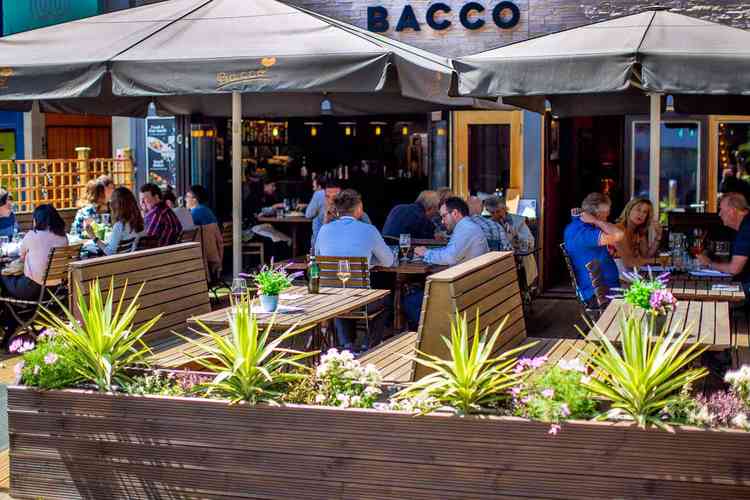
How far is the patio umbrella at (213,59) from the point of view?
25.6 ft

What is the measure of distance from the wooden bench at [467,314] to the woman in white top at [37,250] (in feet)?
11.6

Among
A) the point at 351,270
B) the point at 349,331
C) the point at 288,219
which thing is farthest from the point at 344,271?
the point at 288,219

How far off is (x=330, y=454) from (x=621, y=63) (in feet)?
12.2

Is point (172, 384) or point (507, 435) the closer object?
point (507, 435)

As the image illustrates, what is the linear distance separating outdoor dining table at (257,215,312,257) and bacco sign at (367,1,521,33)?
9.48 feet

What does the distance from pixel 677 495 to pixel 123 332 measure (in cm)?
260

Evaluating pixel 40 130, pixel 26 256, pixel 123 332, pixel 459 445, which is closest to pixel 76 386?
pixel 123 332

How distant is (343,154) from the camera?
64.1 feet

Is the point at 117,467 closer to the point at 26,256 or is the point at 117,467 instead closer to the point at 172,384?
the point at 172,384

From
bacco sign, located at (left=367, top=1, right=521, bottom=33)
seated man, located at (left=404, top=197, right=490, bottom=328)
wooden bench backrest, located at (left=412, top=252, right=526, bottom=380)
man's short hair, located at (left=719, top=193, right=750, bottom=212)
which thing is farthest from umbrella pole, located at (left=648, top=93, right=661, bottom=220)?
bacco sign, located at (left=367, top=1, right=521, bottom=33)

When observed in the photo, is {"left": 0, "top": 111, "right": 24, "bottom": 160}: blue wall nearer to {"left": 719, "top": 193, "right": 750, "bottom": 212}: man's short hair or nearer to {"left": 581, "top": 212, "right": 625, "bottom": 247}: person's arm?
{"left": 581, "top": 212, "right": 625, "bottom": 247}: person's arm

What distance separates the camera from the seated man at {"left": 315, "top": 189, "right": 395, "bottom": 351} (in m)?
8.38

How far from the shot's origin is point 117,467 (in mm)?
5066

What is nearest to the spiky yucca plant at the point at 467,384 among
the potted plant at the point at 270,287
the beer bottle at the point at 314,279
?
the potted plant at the point at 270,287
